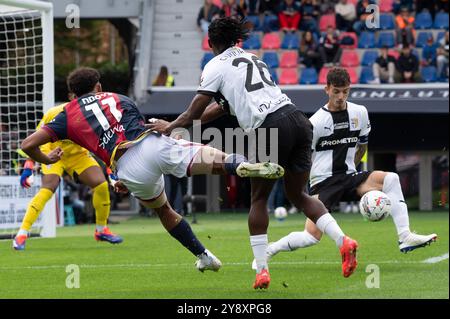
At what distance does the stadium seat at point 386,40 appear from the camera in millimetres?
24141

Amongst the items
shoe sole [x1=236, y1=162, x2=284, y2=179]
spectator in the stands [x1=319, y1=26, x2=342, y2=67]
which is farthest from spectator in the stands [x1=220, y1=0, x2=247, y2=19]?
shoe sole [x1=236, y1=162, x2=284, y2=179]

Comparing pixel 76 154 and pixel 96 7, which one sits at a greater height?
pixel 96 7

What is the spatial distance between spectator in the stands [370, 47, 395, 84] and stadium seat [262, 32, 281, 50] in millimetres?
2831

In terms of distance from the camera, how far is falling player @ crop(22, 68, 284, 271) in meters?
8.49

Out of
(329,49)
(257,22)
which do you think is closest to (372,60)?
(329,49)

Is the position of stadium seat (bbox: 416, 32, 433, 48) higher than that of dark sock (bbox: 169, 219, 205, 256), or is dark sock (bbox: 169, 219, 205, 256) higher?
stadium seat (bbox: 416, 32, 433, 48)

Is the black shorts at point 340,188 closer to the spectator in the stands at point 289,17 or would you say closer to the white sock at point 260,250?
the white sock at point 260,250

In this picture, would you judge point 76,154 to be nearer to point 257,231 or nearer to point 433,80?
point 257,231

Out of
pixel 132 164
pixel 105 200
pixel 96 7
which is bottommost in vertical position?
pixel 105 200

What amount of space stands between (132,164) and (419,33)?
55.8 ft

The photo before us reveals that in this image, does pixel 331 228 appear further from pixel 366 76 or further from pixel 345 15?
pixel 345 15

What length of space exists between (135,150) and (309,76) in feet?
50.9

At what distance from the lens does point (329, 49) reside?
78.1 feet

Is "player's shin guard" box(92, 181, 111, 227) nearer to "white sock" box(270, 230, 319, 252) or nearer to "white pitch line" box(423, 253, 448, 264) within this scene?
"white sock" box(270, 230, 319, 252)
